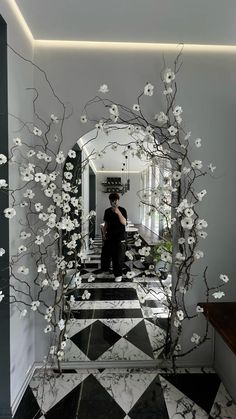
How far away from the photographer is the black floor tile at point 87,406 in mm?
1640

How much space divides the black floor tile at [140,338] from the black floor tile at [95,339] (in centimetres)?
12

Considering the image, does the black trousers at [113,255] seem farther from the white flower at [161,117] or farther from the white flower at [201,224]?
the white flower at [161,117]

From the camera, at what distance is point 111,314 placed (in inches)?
96.9

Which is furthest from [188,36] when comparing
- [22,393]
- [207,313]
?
[22,393]

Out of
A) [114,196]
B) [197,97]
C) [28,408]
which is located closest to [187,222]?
[114,196]

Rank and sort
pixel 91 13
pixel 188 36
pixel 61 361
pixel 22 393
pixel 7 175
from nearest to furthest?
pixel 7 175 < pixel 91 13 < pixel 22 393 < pixel 188 36 < pixel 61 361

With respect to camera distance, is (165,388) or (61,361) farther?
(61,361)

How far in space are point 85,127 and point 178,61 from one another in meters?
0.91

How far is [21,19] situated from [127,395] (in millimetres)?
2674

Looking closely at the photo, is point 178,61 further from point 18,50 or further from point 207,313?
point 207,313

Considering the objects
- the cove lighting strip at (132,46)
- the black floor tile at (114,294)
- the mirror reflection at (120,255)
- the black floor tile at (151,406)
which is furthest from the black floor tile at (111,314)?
the cove lighting strip at (132,46)

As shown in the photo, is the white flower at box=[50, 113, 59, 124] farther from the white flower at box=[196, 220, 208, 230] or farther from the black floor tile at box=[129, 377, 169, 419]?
the black floor tile at box=[129, 377, 169, 419]

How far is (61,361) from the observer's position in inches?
82.3

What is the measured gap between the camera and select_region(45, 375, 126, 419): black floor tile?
1.64 meters
